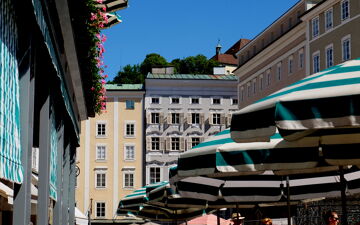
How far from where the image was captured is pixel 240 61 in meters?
89.4

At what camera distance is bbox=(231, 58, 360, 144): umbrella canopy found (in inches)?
238

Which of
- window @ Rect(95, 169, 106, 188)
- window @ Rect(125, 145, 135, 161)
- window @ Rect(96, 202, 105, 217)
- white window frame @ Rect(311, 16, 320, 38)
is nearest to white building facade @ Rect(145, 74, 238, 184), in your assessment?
window @ Rect(125, 145, 135, 161)

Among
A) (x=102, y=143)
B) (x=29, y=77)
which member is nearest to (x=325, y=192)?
(x=29, y=77)

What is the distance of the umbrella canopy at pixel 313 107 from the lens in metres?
6.04

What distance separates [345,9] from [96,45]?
47.7 meters

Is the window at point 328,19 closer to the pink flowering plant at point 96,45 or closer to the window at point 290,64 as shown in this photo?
the window at point 290,64

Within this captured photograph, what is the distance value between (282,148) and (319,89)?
94.6 inches

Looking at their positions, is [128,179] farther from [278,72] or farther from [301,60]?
[301,60]

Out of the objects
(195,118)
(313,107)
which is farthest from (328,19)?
(313,107)

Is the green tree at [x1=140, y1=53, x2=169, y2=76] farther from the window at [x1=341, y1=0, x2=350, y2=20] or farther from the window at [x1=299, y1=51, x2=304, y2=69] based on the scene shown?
the window at [x1=341, y1=0, x2=350, y2=20]

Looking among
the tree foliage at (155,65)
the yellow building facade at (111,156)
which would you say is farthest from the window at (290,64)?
the tree foliage at (155,65)

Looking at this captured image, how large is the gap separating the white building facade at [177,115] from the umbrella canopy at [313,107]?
79671mm

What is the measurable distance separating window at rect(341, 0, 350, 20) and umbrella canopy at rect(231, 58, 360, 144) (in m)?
52.0

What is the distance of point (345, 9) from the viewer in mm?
57969
